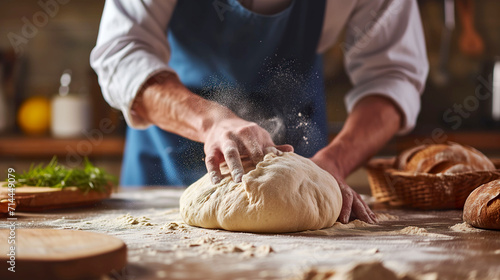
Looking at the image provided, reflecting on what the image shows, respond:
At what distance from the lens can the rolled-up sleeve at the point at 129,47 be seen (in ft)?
5.00

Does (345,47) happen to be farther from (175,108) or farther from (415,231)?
(415,231)

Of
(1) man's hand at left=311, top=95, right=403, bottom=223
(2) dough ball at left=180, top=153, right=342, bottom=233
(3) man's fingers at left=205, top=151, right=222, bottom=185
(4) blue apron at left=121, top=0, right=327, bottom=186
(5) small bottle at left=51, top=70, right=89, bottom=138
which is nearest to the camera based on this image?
(2) dough ball at left=180, top=153, right=342, bottom=233

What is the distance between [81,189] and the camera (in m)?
1.44

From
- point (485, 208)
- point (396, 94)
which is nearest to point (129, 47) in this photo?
point (396, 94)

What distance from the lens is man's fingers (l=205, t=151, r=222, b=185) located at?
114 centimetres

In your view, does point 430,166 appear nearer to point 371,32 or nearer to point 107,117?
point 371,32

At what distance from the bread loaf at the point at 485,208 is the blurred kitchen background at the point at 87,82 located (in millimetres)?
1701

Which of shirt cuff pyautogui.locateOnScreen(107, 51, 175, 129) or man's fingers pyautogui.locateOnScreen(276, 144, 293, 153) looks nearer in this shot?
man's fingers pyautogui.locateOnScreen(276, 144, 293, 153)

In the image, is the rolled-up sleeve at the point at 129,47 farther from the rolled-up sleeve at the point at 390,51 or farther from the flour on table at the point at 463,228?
the flour on table at the point at 463,228

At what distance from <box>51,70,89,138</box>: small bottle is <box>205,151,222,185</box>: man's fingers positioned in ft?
6.21

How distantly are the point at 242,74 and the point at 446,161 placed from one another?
660 millimetres

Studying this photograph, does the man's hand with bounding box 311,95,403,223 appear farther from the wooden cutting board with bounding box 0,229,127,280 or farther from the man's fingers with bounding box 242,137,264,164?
the wooden cutting board with bounding box 0,229,127,280

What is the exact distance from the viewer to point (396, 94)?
169 cm

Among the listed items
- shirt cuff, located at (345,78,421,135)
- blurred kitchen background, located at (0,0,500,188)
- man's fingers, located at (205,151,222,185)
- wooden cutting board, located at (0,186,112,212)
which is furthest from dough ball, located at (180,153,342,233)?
blurred kitchen background, located at (0,0,500,188)
